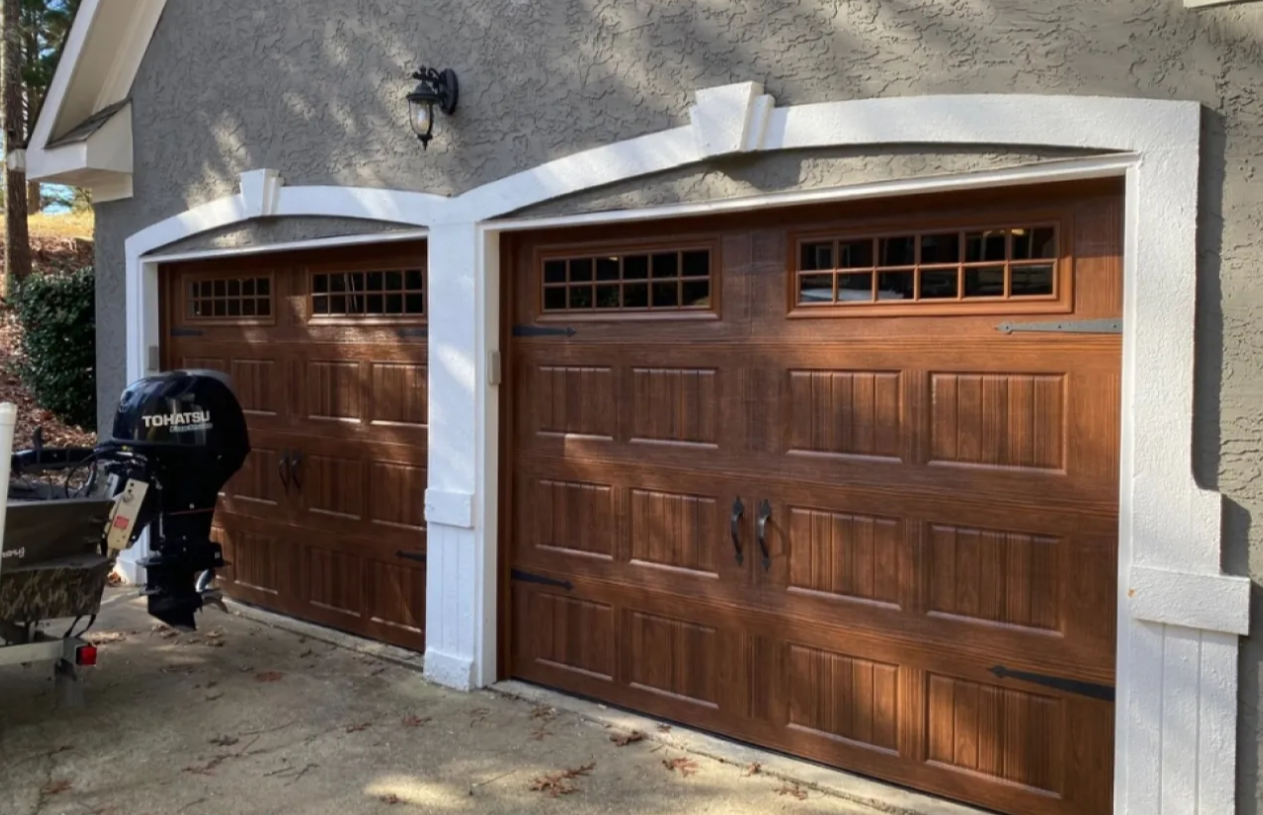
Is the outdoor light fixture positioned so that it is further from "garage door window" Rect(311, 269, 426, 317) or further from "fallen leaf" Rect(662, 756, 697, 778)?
"fallen leaf" Rect(662, 756, 697, 778)

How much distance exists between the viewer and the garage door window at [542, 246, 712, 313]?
4.66m

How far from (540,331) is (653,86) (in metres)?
1.33

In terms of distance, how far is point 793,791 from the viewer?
13.5ft

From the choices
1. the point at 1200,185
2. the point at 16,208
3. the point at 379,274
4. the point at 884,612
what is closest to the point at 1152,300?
the point at 1200,185

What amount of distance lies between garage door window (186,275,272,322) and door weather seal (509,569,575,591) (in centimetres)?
258

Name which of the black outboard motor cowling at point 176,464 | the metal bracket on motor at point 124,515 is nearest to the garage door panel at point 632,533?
the black outboard motor cowling at point 176,464

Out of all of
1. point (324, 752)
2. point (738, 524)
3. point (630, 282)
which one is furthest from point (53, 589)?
point (738, 524)

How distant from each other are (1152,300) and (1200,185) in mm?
379

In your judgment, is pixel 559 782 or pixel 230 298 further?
pixel 230 298

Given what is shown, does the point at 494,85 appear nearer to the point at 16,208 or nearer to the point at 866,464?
the point at 866,464

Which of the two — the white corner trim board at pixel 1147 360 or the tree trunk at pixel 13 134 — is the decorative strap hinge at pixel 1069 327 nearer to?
the white corner trim board at pixel 1147 360

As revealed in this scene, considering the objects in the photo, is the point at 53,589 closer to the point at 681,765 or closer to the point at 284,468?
the point at 284,468

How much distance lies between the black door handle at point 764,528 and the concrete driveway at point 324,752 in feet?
2.70

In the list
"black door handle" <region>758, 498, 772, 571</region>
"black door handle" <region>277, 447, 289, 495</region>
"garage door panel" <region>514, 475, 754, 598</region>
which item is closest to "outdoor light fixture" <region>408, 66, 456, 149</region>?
"garage door panel" <region>514, 475, 754, 598</region>
